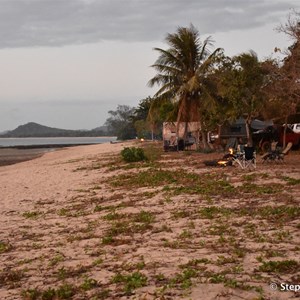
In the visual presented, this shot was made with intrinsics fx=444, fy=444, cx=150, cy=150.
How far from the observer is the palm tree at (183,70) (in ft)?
83.8

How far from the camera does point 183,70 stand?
25922 mm

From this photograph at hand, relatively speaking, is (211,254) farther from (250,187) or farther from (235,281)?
(250,187)

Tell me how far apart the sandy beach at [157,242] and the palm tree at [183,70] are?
14414 mm

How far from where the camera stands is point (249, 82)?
22141mm

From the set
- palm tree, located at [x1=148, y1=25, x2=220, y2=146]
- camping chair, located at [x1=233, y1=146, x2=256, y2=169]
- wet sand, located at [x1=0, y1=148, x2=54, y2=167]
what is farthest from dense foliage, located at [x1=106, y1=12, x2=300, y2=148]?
wet sand, located at [x1=0, y1=148, x2=54, y2=167]

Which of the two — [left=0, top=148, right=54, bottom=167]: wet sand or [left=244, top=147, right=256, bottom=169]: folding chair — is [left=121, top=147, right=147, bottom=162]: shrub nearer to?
[left=244, top=147, right=256, bottom=169]: folding chair

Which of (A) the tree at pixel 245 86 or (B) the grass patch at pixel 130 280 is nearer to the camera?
(B) the grass patch at pixel 130 280

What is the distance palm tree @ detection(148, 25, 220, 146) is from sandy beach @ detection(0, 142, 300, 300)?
47.3ft

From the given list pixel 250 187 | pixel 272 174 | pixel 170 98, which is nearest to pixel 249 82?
pixel 170 98

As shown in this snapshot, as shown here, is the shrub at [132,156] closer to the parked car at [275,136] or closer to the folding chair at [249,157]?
the parked car at [275,136]

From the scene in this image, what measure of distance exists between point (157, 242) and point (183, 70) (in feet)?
67.7

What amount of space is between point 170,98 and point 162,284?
21783 mm

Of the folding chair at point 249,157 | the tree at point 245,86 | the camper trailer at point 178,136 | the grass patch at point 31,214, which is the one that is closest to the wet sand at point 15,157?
the camper trailer at point 178,136

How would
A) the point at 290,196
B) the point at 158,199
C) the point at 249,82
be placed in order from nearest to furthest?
the point at 290,196 → the point at 158,199 → the point at 249,82
